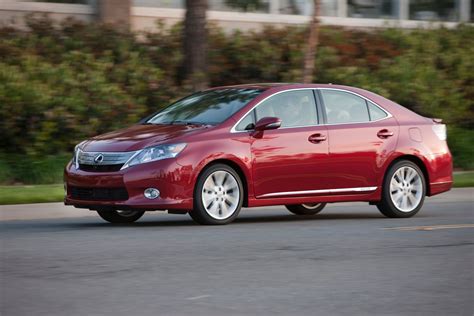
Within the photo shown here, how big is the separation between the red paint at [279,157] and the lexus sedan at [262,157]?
1cm

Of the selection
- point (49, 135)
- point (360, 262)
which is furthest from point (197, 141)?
point (49, 135)

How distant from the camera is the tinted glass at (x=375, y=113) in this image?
1297 cm

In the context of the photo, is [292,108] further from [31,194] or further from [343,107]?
[31,194]

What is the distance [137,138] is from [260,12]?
1413 cm

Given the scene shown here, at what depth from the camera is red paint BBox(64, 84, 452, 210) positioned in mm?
11219

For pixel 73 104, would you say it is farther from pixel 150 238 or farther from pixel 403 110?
pixel 150 238

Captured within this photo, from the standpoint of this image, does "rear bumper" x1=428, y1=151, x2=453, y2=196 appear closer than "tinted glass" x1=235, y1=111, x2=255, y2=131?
No

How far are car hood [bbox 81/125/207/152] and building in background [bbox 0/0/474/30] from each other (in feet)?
30.9

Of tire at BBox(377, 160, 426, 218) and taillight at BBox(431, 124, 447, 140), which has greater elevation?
taillight at BBox(431, 124, 447, 140)

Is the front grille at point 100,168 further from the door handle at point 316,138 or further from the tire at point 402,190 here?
the tire at point 402,190

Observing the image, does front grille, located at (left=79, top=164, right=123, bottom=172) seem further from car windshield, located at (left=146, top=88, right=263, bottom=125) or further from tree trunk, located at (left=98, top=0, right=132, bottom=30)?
tree trunk, located at (left=98, top=0, right=132, bottom=30)

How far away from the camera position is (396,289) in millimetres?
7734

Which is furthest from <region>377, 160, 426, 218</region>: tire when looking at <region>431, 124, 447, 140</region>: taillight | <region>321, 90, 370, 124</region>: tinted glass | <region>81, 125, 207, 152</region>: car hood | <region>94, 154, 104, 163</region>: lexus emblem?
<region>94, 154, 104, 163</region>: lexus emblem

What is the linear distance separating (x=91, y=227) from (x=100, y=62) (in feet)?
26.0
